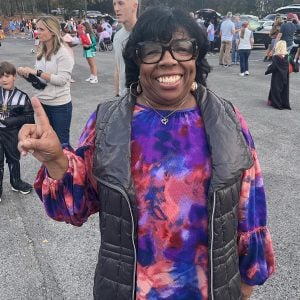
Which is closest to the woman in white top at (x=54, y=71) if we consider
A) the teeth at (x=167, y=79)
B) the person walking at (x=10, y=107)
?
the person walking at (x=10, y=107)

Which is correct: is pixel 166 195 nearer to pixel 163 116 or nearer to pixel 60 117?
pixel 163 116

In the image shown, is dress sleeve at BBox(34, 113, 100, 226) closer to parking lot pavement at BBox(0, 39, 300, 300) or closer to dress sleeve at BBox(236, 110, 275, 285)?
dress sleeve at BBox(236, 110, 275, 285)

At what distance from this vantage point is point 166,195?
138 cm

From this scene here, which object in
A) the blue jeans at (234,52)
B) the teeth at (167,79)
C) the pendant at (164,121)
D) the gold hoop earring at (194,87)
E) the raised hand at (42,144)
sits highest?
the teeth at (167,79)

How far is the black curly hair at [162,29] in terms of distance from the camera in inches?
55.1

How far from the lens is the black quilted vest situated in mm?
1378

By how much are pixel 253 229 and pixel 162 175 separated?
485 millimetres

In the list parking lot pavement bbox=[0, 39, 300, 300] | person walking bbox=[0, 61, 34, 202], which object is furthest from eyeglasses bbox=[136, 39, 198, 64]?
person walking bbox=[0, 61, 34, 202]

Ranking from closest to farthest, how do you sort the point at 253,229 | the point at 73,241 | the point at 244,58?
the point at 253,229 < the point at 73,241 < the point at 244,58

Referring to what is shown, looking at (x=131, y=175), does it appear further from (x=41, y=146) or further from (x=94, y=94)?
(x=94, y=94)

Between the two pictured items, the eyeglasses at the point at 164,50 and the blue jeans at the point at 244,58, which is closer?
the eyeglasses at the point at 164,50

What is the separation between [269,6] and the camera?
41.8 metres

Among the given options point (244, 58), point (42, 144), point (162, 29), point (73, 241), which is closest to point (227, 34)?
point (244, 58)

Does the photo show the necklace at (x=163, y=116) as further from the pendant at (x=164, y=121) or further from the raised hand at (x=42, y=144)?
the raised hand at (x=42, y=144)
